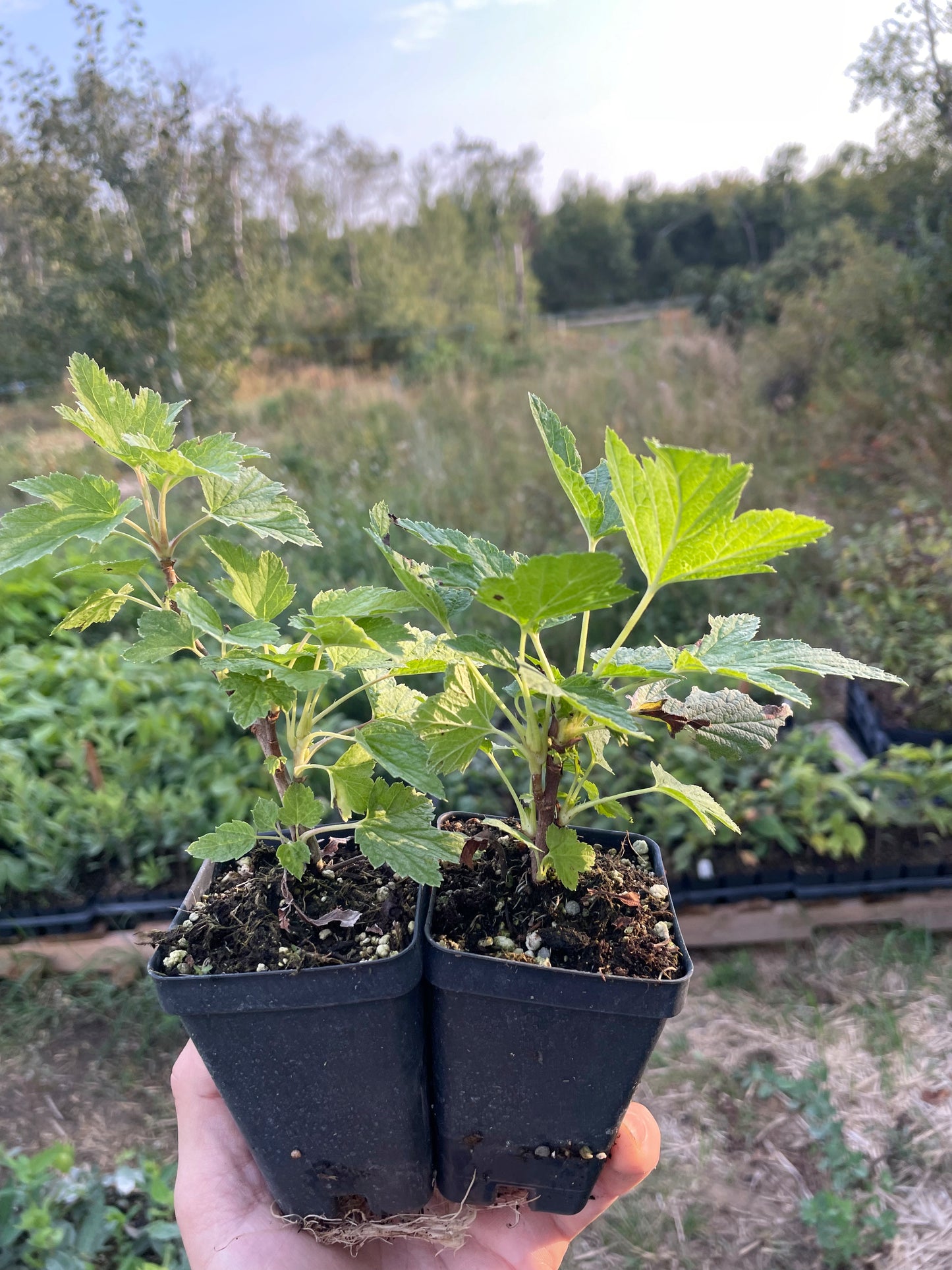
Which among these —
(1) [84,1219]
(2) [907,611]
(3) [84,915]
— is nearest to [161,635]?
(1) [84,1219]

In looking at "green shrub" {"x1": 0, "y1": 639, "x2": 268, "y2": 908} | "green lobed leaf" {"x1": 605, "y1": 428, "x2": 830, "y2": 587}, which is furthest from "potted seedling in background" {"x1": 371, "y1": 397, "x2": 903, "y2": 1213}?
"green shrub" {"x1": 0, "y1": 639, "x2": 268, "y2": 908}

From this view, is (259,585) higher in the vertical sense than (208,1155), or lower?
higher

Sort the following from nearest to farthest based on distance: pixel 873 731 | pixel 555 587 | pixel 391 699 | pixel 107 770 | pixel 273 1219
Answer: pixel 555 587 → pixel 391 699 → pixel 273 1219 → pixel 107 770 → pixel 873 731

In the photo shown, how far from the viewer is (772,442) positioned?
564cm

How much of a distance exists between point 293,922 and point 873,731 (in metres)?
2.62

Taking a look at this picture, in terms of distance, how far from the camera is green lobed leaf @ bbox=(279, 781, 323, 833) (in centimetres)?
70

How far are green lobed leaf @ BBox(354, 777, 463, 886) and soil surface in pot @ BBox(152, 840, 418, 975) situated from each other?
0.26ft

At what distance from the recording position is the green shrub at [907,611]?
2674 mm

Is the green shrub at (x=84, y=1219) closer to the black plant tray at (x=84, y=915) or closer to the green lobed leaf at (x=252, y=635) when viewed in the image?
the black plant tray at (x=84, y=915)

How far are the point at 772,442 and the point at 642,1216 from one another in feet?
16.9

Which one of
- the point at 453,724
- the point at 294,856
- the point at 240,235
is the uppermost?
the point at 240,235

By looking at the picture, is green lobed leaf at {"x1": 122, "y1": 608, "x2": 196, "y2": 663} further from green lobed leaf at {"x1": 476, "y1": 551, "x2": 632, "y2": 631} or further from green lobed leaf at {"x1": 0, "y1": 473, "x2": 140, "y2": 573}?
green lobed leaf at {"x1": 476, "y1": 551, "x2": 632, "y2": 631}

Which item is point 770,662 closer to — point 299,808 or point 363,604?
A: point 363,604

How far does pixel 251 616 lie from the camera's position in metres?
0.68
